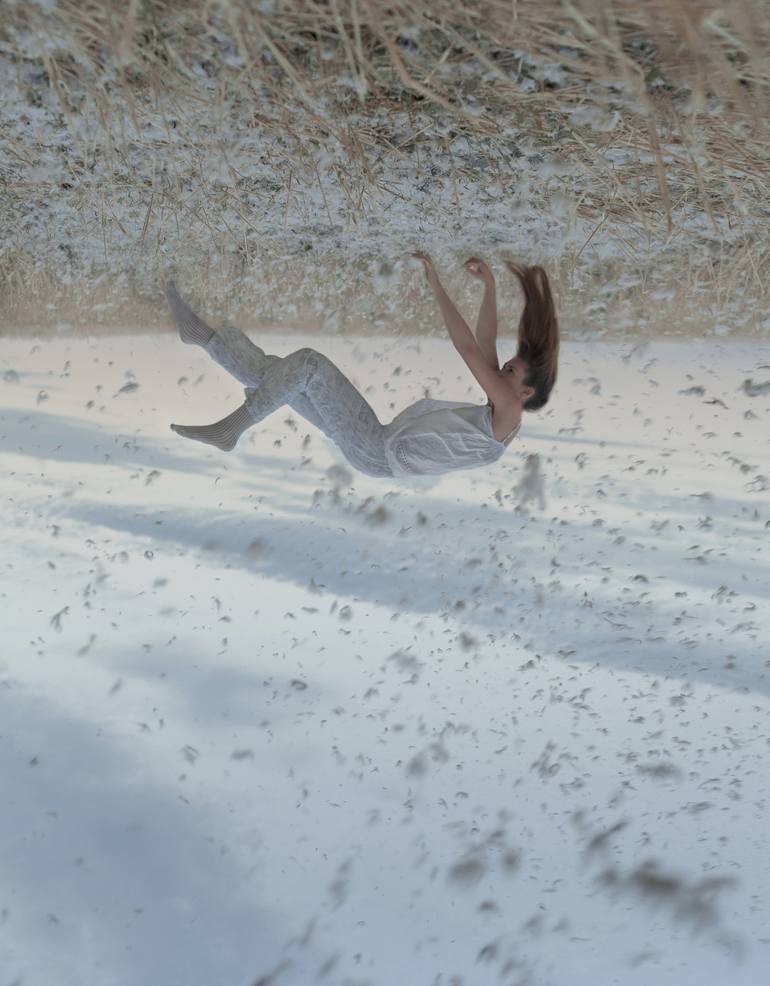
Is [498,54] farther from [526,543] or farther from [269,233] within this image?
[526,543]

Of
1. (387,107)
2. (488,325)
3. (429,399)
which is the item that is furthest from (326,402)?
(387,107)

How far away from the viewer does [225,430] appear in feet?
6.37

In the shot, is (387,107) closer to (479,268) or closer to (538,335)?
(479,268)

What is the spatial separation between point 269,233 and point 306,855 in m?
2.25

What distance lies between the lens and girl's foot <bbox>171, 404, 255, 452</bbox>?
1916mm

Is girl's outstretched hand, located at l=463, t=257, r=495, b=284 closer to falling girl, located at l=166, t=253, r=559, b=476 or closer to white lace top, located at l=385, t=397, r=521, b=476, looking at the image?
falling girl, located at l=166, t=253, r=559, b=476

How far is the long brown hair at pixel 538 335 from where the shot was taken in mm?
1706

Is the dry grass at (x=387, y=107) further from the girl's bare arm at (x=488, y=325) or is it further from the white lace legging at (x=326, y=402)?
the white lace legging at (x=326, y=402)

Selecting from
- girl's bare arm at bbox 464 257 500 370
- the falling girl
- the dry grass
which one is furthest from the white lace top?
the dry grass

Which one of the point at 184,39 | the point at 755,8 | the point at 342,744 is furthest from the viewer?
the point at 342,744

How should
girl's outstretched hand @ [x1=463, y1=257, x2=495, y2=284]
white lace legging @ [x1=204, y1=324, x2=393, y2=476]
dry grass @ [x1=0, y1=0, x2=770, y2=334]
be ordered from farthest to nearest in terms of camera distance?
1. white lace legging @ [x1=204, y1=324, x2=393, y2=476]
2. girl's outstretched hand @ [x1=463, y1=257, x2=495, y2=284]
3. dry grass @ [x1=0, y1=0, x2=770, y2=334]

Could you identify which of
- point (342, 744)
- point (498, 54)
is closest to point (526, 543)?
point (342, 744)

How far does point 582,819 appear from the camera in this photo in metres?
3.54

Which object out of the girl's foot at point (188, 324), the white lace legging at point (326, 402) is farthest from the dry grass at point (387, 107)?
the white lace legging at point (326, 402)
